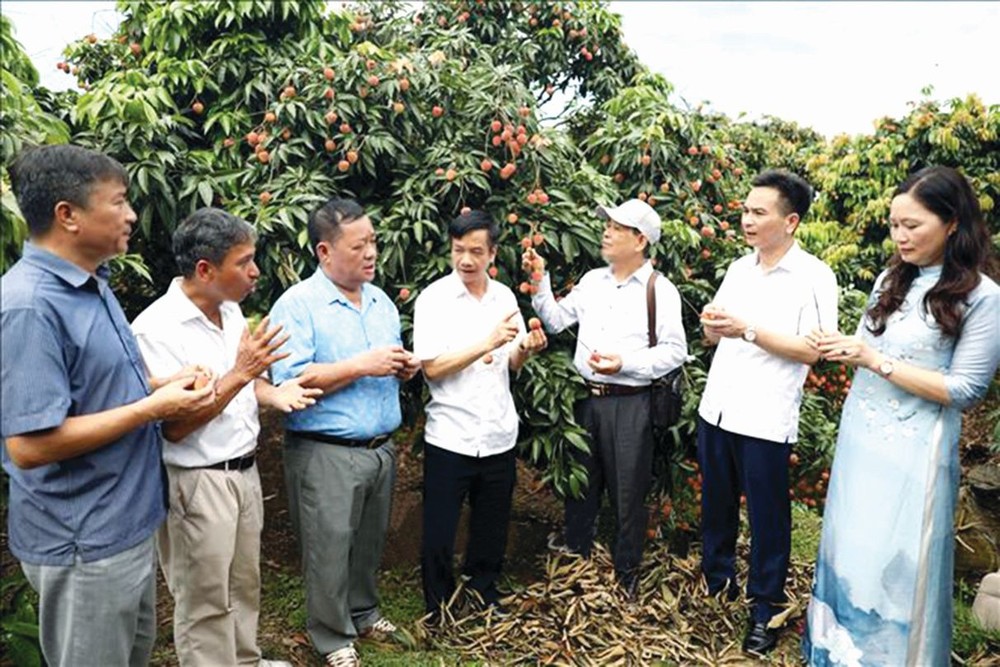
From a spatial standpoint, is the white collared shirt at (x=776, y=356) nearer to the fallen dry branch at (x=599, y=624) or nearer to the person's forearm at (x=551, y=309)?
the person's forearm at (x=551, y=309)

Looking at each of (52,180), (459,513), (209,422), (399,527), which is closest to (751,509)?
(459,513)

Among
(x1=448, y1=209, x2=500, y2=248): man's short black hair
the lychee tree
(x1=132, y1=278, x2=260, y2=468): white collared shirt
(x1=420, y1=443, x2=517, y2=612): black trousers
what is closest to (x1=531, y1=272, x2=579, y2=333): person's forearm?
the lychee tree

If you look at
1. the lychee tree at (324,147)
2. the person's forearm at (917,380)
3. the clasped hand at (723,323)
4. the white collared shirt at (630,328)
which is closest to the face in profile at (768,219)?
the clasped hand at (723,323)

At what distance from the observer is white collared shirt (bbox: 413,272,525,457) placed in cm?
318

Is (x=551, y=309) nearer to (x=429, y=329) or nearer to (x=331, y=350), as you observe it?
(x=429, y=329)

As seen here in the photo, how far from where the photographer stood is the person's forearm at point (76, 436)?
6.15 ft

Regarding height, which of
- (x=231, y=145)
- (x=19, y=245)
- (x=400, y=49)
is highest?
(x=400, y=49)

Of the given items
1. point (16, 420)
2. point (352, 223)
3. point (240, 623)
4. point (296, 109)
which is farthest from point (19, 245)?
point (296, 109)

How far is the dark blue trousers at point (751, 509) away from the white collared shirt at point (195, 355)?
6.03ft

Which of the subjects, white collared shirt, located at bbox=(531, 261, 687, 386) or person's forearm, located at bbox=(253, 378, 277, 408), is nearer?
person's forearm, located at bbox=(253, 378, 277, 408)

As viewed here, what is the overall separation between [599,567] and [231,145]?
106 inches

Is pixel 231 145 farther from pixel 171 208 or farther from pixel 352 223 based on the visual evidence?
pixel 352 223

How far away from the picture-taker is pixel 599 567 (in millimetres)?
3674

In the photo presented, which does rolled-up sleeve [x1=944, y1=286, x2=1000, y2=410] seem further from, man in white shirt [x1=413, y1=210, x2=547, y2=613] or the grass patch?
the grass patch
